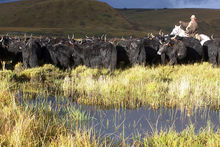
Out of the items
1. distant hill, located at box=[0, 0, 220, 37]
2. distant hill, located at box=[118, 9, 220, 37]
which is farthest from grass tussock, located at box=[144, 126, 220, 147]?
distant hill, located at box=[118, 9, 220, 37]

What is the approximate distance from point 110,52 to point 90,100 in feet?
13.8

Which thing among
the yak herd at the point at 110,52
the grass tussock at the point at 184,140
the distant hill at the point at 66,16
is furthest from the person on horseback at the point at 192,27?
the distant hill at the point at 66,16

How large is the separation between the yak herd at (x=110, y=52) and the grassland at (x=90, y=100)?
579mm

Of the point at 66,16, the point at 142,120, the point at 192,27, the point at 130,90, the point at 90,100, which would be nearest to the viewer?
the point at 142,120

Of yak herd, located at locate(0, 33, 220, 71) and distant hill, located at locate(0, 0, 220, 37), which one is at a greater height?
distant hill, located at locate(0, 0, 220, 37)

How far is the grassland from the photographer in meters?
3.54

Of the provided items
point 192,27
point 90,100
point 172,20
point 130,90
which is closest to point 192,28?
point 192,27

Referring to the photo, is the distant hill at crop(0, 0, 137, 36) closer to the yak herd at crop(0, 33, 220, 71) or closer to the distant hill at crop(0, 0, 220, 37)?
the distant hill at crop(0, 0, 220, 37)

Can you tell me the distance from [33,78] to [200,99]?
5.53 meters

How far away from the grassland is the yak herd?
0.58 meters

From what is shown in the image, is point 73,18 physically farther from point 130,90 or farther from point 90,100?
point 90,100

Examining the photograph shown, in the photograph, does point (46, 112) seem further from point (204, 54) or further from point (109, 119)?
point (204, 54)

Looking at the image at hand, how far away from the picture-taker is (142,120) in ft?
15.9

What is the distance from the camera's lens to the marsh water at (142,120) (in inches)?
169
